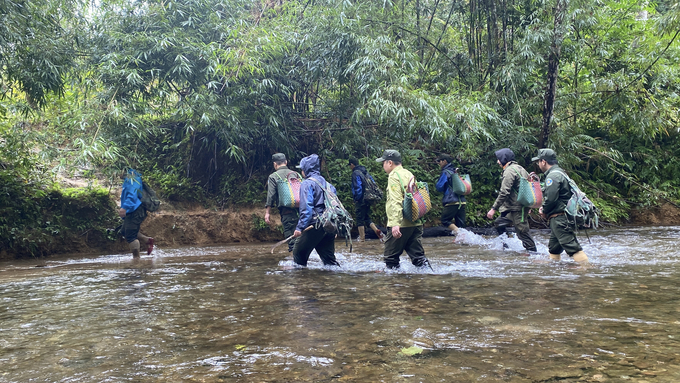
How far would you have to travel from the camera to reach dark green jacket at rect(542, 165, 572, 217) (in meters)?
7.30

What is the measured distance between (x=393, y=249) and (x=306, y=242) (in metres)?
1.38

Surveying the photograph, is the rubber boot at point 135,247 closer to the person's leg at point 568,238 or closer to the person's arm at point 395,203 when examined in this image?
the person's arm at point 395,203

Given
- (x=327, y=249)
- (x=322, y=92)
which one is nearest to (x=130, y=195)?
(x=327, y=249)

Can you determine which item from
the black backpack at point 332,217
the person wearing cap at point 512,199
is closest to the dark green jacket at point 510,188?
the person wearing cap at point 512,199

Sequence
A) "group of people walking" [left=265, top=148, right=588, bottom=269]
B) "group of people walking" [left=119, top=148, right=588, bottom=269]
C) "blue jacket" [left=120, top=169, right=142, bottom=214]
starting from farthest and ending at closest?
"blue jacket" [left=120, top=169, right=142, bottom=214]
"group of people walking" [left=119, top=148, right=588, bottom=269]
"group of people walking" [left=265, top=148, right=588, bottom=269]

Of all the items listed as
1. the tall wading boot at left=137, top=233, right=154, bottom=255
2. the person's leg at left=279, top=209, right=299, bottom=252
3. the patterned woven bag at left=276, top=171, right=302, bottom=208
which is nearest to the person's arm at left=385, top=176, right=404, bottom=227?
the patterned woven bag at left=276, top=171, right=302, bottom=208

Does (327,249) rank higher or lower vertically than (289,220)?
lower

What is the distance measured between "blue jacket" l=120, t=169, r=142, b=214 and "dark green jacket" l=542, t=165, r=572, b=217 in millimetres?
7899

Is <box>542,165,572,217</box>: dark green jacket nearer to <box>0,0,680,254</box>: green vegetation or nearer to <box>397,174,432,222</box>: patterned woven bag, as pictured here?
<box>397,174,432,222</box>: patterned woven bag

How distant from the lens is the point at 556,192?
7.27 meters

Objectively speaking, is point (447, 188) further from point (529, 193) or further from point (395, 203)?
point (395, 203)

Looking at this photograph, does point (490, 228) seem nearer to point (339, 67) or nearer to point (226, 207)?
point (339, 67)

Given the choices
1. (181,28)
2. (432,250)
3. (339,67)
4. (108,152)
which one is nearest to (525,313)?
(432,250)

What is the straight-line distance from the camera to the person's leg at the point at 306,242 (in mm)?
7324
